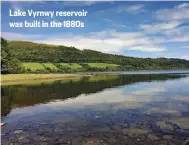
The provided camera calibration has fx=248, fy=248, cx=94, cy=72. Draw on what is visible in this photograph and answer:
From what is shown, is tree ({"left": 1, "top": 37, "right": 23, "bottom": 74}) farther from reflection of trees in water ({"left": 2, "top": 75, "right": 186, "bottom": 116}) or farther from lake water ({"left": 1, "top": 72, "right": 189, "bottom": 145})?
lake water ({"left": 1, "top": 72, "right": 189, "bottom": 145})

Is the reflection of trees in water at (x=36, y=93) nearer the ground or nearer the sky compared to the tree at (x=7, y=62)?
Result: nearer the ground

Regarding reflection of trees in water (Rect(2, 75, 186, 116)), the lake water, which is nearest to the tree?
reflection of trees in water (Rect(2, 75, 186, 116))

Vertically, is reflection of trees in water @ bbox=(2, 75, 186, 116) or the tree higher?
the tree

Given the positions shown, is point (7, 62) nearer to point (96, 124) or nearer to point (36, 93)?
point (36, 93)

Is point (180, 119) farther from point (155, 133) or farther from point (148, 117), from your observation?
point (155, 133)

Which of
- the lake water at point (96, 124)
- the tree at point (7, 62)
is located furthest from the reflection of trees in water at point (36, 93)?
the tree at point (7, 62)

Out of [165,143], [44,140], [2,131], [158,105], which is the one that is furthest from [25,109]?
[165,143]

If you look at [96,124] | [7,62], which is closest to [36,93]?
[96,124]

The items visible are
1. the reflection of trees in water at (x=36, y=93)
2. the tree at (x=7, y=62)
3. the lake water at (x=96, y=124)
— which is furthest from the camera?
the tree at (x=7, y=62)

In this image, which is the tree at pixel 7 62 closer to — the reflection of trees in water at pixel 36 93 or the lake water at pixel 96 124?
the reflection of trees in water at pixel 36 93

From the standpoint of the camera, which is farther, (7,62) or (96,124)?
(7,62)

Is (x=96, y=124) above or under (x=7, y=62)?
under

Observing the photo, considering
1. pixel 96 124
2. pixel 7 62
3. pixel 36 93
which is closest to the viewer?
pixel 96 124

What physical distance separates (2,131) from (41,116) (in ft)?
24.4
